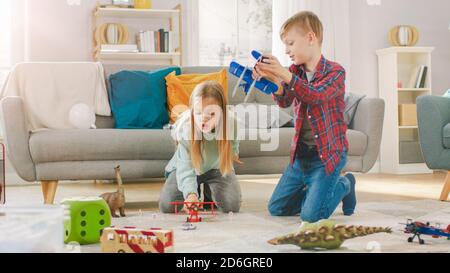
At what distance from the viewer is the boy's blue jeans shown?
2180 mm

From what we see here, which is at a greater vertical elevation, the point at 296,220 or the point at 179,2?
the point at 179,2

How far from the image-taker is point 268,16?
528 centimetres

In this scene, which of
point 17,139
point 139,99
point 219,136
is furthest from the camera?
point 139,99

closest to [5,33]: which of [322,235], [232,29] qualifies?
[232,29]

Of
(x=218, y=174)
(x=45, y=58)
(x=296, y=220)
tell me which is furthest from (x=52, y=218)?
(x=45, y=58)

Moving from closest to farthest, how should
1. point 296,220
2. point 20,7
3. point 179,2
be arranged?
point 296,220
point 20,7
point 179,2

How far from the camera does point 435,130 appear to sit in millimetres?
2939

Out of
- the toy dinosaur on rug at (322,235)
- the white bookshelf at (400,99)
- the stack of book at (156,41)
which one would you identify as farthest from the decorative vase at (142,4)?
the toy dinosaur on rug at (322,235)

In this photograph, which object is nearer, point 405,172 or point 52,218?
point 52,218

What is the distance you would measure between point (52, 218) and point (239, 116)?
2.37 meters

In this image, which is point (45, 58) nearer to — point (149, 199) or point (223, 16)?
point (223, 16)

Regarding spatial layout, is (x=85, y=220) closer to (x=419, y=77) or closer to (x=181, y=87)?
(x=181, y=87)

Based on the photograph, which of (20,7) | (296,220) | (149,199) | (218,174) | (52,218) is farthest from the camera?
(20,7)

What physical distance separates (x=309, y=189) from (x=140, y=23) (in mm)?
3200
